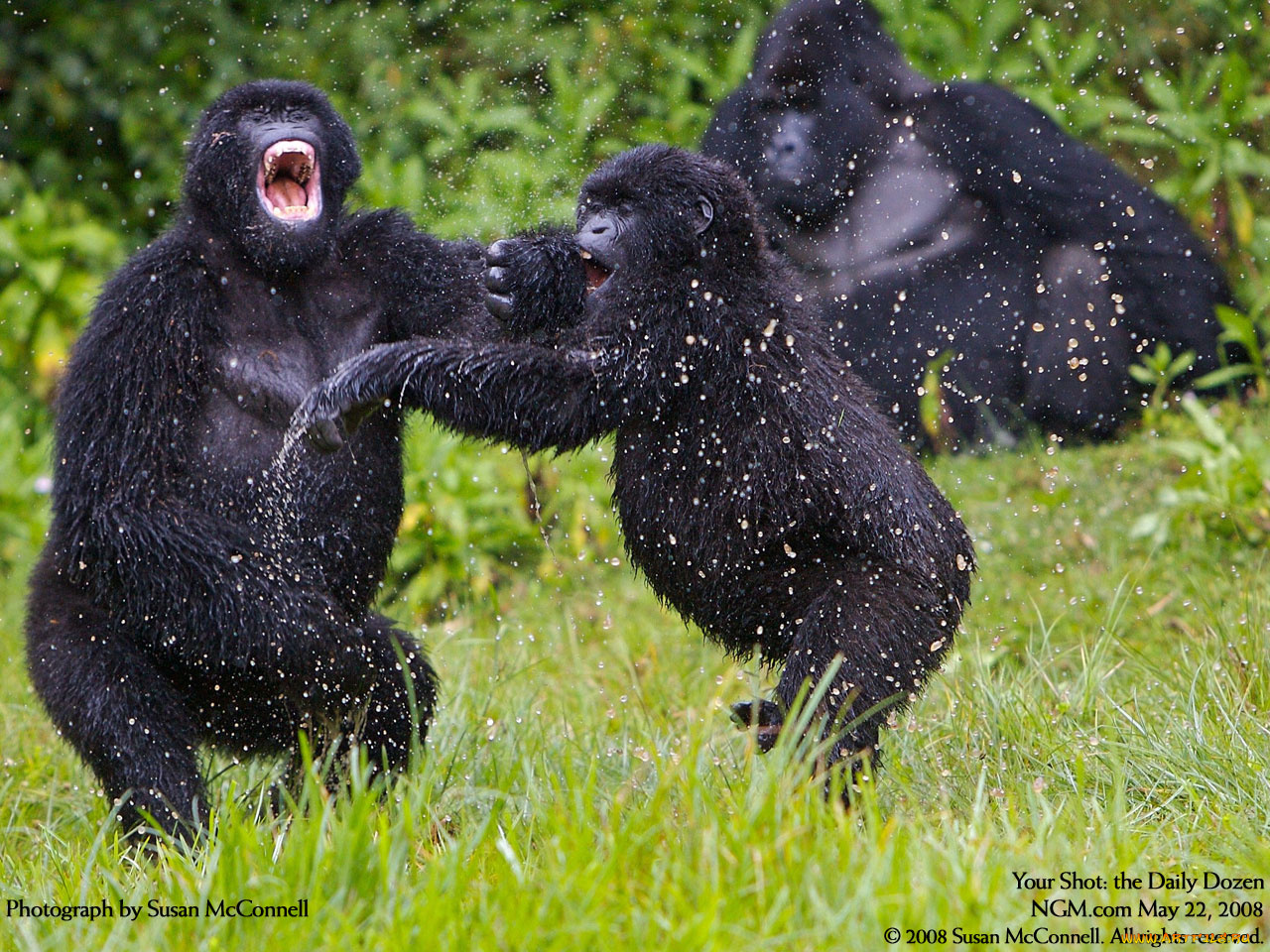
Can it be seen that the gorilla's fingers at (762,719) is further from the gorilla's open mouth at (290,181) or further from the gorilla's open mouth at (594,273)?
the gorilla's open mouth at (290,181)

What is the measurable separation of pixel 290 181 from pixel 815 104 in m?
3.09

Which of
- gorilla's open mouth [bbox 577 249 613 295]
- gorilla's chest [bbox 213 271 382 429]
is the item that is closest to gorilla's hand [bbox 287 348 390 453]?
gorilla's chest [bbox 213 271 382 429]

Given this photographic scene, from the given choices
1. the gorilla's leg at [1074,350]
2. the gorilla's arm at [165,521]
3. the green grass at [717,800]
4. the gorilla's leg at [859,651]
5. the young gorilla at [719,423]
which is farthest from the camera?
the gorilla's leg at [1074,350]

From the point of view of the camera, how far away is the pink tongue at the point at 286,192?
3879 mm

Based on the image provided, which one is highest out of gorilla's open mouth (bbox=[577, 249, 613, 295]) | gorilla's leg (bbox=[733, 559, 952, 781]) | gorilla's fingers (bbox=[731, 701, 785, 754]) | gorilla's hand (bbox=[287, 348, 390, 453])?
gorilla's open mouth (bbox=[577, 249, 613, 295])

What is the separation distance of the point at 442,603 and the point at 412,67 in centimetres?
429

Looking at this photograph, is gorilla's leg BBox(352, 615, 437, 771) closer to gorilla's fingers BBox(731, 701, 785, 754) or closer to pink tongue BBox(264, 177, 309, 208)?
gorilla's fingers BBox(731, 701, 785, 754)

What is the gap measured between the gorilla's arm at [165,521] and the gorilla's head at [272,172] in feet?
0.69

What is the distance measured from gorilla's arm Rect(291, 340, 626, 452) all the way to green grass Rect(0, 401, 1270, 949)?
73 centimetres

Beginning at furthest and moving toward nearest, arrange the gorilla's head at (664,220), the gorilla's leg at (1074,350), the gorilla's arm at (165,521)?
1. the gorilla's leg at (1074,350)
2. the gorilla's arm at (165,521)
3. the gorilla's head at (664,220)

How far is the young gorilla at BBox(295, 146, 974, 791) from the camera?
3.21 metres

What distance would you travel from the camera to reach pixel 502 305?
3424 millimetres

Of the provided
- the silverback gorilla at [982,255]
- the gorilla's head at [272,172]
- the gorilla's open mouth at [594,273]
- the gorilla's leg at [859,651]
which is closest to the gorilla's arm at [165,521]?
the gorilla's head at [272,172]

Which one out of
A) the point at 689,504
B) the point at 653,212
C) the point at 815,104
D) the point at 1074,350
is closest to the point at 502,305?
the point at 653,212
